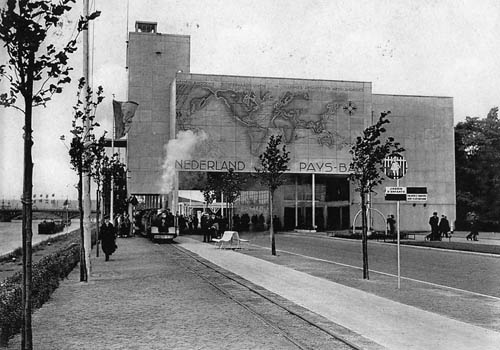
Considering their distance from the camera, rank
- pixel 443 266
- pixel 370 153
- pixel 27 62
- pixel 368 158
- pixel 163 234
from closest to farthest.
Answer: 1. pixel 27 62
2. pixel 370 153
3. pixel 368 158
4. pixel 443 266
5. pixel 163 234

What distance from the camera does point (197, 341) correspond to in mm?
9375

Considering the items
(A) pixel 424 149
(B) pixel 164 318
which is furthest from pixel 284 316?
(A) pixel 424 149

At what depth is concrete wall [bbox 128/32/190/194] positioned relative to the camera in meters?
69.9

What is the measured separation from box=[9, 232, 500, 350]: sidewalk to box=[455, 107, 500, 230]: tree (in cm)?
5099

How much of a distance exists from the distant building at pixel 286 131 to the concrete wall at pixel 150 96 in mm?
109

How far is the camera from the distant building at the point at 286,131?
206ft

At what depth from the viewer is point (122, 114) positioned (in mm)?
37719

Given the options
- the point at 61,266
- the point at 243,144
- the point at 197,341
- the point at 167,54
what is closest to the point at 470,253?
the point at 61,266

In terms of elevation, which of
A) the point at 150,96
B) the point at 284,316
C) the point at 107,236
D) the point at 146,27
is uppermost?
the point at 146,27

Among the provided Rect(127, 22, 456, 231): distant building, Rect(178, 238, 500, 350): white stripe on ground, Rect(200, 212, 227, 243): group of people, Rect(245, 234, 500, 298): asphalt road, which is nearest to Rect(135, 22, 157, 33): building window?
Rect(127, 22, 456, 231): distant building

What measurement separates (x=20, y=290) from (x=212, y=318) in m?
3.49

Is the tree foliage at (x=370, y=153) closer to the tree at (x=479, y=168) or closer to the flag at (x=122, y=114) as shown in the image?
the flag at (x=122, y=114)

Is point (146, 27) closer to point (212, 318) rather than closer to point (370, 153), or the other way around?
point (370, 153)

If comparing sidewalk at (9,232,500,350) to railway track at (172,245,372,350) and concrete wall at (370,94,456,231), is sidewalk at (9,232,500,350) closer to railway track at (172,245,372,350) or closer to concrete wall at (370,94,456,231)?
railway track at (172,245,372,350)
